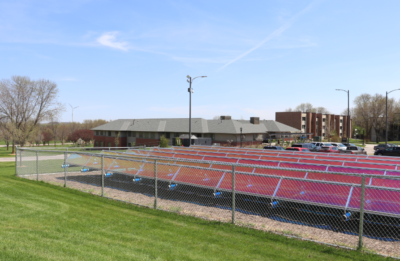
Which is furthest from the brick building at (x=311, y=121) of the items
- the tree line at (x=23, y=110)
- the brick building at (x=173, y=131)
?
the tree line at (x=23, y=110)

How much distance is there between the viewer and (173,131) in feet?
179

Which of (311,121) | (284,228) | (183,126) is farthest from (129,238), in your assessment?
(311,121)

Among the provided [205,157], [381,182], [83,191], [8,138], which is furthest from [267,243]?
[8,138]

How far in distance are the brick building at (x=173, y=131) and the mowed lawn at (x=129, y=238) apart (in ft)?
142

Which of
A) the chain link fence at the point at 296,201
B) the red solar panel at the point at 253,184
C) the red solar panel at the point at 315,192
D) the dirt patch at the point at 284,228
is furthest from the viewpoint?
the red solar panel at the point at 253,184

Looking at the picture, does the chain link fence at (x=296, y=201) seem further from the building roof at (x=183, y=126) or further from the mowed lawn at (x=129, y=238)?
the building roof at (x=183, y=126)

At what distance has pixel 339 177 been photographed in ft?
32.0

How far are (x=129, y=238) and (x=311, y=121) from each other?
92.9 metres

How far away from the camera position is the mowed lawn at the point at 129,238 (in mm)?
5277

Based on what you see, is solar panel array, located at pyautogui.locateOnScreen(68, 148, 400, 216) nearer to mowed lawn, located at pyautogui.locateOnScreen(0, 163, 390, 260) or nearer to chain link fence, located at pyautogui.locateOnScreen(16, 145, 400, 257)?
chain link fence, located at pyautogui.locateOnScreen(16, 145, 400, 257)

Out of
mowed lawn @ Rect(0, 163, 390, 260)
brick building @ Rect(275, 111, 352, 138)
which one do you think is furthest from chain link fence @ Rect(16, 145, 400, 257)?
brick building @ Rect(275, 111, 352, 138)

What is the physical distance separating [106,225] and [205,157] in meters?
9.16

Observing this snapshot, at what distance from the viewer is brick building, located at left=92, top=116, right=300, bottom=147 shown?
53219mm

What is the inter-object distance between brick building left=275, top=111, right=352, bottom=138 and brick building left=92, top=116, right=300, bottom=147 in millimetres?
20795
